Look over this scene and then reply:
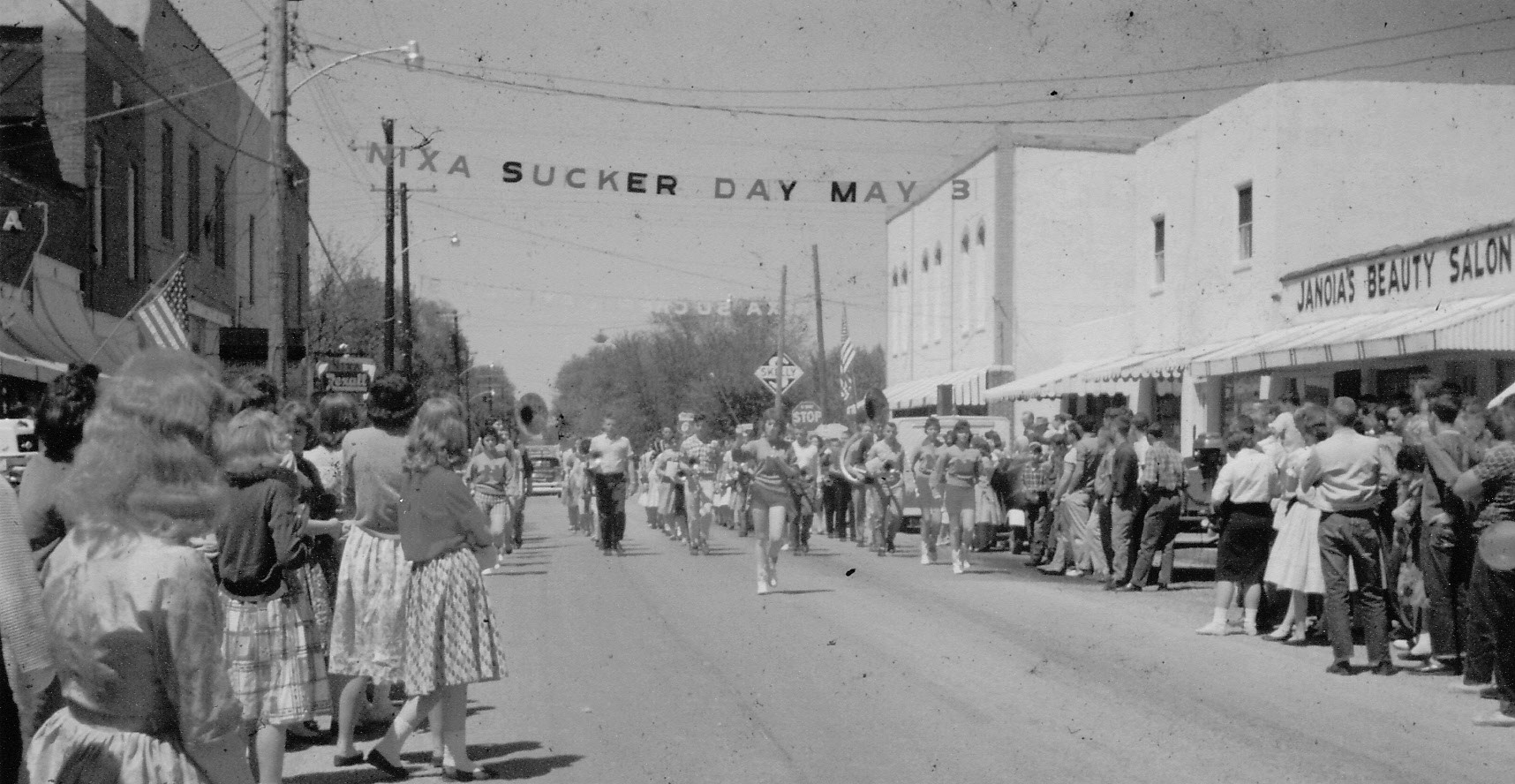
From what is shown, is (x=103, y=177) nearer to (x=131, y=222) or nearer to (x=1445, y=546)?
(x=131, y=222)

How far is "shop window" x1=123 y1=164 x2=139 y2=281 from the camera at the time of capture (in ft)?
97.8

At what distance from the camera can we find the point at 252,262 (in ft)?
141

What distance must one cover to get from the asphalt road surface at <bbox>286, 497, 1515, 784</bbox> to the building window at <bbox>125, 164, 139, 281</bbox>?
1786cm

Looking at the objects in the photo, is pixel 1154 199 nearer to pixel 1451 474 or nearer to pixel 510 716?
pixel 1451 474

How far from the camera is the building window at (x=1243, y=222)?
26266mm

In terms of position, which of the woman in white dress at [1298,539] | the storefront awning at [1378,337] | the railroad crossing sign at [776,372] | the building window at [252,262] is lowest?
the woman in white dress at [1298,539]

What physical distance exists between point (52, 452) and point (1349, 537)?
327 inches

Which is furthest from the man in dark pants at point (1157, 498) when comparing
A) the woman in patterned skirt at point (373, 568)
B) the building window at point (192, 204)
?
the building window at point (192, 204)

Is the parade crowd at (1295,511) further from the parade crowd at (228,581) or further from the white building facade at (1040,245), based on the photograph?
the white building facade at (1040,245)

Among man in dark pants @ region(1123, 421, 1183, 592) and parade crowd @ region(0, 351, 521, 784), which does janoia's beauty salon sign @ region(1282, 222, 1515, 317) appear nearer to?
man in dark pants @ region(1123, 421, 1183, 592)

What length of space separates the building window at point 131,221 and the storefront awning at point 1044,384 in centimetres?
1750

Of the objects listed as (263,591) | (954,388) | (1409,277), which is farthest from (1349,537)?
(954,388)

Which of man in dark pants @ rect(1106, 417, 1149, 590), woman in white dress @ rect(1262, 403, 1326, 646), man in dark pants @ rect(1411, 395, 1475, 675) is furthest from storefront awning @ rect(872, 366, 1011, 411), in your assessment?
man in dark pants @ rect(1411, 395, 1475, 675)

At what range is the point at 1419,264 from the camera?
20.2 m
